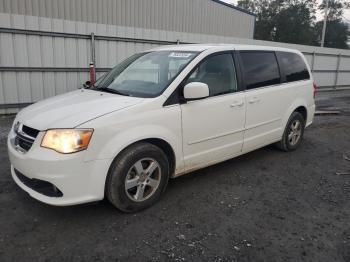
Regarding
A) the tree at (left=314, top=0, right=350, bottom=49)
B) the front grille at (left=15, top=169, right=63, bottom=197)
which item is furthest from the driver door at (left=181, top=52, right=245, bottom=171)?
the tree at (left=314, top=0, right=350, bottom=49)

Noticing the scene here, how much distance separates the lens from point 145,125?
10.7 feet

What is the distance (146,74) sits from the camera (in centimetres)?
395

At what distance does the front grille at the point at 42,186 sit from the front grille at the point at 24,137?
0.31 metres

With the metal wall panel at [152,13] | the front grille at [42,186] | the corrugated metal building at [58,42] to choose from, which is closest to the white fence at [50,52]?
the corrugated metal building at [58,42]

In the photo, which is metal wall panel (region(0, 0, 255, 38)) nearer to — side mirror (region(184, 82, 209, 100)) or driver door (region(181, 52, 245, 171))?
driver door (region(181, 52, 245, 171))

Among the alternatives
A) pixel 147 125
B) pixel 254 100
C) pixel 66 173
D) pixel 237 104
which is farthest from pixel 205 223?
pixel 254 100

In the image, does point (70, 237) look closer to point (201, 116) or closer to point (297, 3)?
point (201, 116)

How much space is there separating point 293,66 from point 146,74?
2725 mm

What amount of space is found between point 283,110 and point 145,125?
2676 mm

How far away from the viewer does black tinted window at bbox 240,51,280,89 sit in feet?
14.5

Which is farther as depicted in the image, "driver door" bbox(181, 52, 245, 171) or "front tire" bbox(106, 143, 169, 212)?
"driver door" bbox(181, 52, 245, 171)

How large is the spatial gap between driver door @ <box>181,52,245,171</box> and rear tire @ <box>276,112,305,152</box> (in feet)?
→ 4.26

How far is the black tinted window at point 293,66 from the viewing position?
5152mm

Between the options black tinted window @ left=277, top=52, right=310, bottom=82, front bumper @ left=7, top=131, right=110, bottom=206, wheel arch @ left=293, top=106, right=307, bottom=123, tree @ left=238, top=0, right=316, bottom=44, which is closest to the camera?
front bumper @ left=7, top=131, right=110, bottom=206
